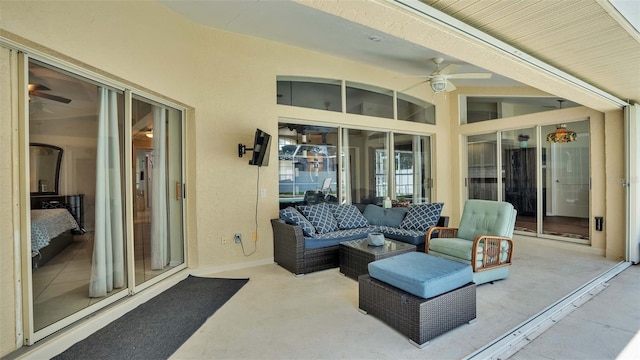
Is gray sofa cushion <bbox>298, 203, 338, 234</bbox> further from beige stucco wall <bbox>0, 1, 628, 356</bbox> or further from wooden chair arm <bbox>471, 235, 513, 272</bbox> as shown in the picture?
wooden chair arm <bbox>471, 235, 513, 272</bbox>

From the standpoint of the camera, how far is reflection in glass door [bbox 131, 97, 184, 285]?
3293mm

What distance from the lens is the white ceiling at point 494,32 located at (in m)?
1.98

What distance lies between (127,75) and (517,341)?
4177 mm

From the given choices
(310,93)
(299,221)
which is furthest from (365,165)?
(299,221)

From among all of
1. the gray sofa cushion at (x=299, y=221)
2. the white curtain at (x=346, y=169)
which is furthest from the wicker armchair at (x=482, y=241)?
the white curtain at (x=346, y=169)

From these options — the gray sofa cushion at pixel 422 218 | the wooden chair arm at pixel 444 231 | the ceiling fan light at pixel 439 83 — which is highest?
the ceiling fan light at pixel 439 83

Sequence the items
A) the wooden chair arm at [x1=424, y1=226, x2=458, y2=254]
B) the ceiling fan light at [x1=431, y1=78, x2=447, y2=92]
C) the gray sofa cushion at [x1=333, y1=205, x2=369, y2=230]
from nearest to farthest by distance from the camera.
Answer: the wooden chair arm at [x1=424, y1=226, x2=458, y2=254] → the ceiling fan light at [x1=431, y1=78, x2=447, y2=92] → the gray sofa cushion at [x1=333, y1=205, x2=369, y2=230]

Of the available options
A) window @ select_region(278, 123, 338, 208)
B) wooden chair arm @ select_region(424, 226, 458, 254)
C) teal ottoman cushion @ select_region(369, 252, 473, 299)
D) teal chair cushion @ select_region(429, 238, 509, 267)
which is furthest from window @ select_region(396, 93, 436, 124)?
teal ottoman cushion @ select_region(369, 252, 473, 299)

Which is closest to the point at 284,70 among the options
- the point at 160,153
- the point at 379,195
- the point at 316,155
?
the point at 316,155

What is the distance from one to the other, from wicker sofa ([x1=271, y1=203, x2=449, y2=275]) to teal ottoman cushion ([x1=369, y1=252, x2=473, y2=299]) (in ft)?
4.38

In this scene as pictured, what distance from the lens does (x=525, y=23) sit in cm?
212

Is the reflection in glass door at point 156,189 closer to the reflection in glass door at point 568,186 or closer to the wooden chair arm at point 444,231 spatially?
the wooden chair arm at point 444,231

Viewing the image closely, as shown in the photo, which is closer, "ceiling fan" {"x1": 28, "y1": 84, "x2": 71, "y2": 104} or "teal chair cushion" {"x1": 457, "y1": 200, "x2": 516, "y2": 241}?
"ceiling fan" {"x1": 28, "y1": 84, "x2": 71, "y2": 104}

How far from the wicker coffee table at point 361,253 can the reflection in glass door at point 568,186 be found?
3838mm
